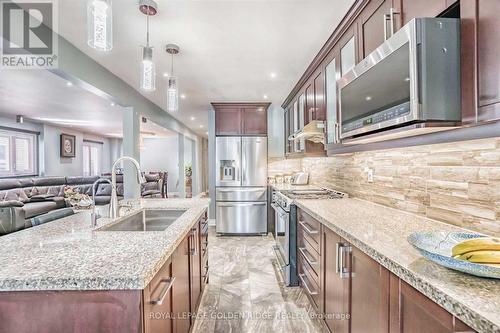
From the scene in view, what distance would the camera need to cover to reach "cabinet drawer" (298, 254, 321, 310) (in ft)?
6.75

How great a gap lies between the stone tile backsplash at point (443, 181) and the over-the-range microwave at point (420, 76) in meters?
0.35

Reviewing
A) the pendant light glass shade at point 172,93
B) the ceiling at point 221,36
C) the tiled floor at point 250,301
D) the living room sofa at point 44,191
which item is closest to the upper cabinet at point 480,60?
the ceiling at point 221,36

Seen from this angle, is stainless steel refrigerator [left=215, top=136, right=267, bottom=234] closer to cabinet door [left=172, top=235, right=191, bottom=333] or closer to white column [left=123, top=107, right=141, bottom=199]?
white column [left=123, top=107, right=141, bottom=199]

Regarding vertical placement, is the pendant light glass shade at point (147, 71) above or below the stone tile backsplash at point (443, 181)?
above

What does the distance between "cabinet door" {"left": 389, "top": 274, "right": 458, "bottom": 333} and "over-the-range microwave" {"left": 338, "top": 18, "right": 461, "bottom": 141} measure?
72cm

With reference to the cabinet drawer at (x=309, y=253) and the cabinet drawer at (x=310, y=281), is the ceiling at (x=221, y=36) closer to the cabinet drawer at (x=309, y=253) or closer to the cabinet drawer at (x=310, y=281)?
the cabinet drawer at (x=309, y=253)

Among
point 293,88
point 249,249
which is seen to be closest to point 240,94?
point 293,88

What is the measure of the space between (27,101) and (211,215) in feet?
13.4

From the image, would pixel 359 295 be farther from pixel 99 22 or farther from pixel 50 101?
pixel 50 101

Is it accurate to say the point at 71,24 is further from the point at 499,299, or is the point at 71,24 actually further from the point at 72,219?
the point at 499,299

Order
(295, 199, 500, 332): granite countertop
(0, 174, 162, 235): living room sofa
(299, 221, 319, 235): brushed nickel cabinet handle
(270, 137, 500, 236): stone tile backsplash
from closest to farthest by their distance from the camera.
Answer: (295, 199, 500, 332): granite countertop, (270, 137, 500, 236): stone tile backsplash, (299, 221, 319, 235): brushed nickel cabinet handle, (0, 174, 162, 235): living room sofa

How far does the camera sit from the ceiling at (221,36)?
1913 mm

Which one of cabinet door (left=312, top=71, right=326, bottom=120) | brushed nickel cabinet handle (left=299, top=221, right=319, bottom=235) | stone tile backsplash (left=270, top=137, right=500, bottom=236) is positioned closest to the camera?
stone tile backsplash (left=270, top=137, right=500, bottom=236)

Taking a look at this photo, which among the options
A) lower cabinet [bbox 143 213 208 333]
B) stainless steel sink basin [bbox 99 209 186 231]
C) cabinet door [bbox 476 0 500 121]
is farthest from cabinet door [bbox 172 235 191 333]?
cabinet door [bbox 476 0 500 121]
